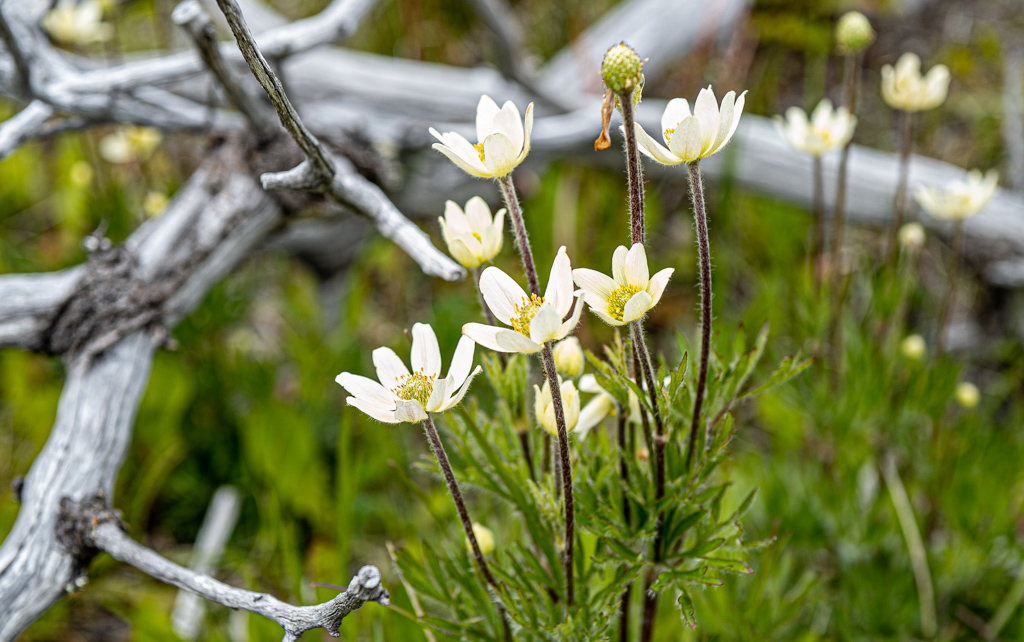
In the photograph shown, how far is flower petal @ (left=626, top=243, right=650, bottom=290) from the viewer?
36.8 inches

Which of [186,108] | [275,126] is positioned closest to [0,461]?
[186,108]

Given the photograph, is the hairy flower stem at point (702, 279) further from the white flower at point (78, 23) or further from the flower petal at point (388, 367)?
the white flower at point (78, 23)

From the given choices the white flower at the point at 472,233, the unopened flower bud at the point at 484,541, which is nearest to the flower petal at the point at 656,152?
the white flower at the point at 472,233

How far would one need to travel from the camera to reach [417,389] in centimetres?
107

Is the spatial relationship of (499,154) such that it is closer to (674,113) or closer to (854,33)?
(674,113)

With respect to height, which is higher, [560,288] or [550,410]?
[560,288]

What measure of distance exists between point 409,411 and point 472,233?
34 cm

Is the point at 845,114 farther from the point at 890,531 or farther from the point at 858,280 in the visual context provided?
the point at 890,531

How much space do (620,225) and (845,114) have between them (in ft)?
4.85

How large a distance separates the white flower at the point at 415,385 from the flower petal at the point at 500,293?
72 mm

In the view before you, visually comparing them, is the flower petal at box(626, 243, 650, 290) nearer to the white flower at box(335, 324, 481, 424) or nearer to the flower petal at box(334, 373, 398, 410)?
the white flower at box(335, 324, 481, 424)

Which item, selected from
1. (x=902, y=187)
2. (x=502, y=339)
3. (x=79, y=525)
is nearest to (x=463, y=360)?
(x=502, y=339)

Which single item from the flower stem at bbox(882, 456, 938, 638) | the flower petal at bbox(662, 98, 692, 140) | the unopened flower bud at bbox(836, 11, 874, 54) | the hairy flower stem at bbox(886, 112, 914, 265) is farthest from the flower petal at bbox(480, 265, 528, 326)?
the flower stem at bbox(882, 456, 938, 638)

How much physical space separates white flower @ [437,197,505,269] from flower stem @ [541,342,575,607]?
0.26 m
